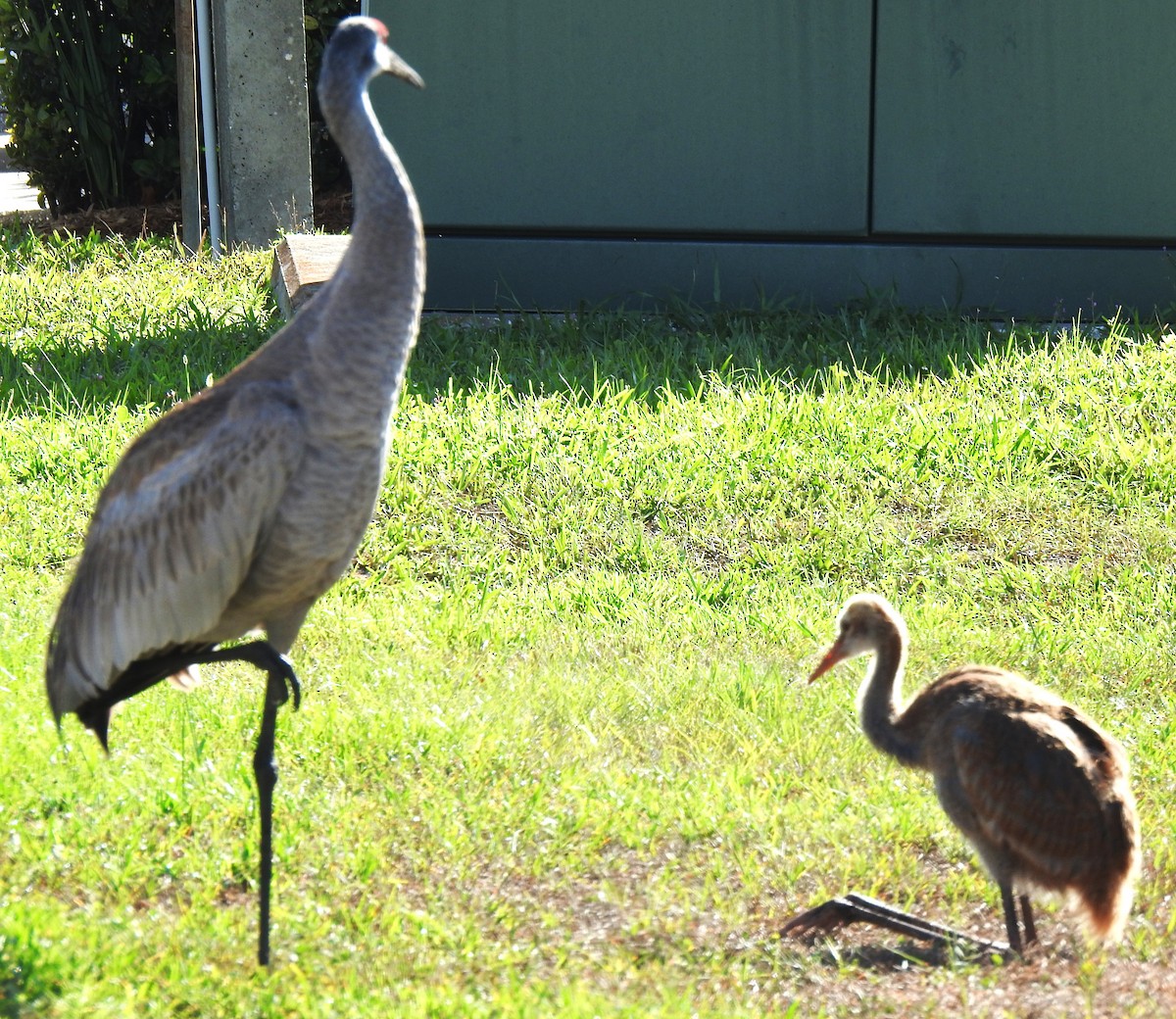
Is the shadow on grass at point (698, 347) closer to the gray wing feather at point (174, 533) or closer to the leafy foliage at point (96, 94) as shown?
the gray wing feather at point (174, 533)

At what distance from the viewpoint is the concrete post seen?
9.23 meters

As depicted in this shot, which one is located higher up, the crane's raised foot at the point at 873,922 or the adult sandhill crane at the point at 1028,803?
the adult sandhill crane at the point at 1028,803

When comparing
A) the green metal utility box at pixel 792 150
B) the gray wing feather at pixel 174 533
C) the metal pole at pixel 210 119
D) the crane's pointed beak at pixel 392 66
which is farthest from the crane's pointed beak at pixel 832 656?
the metal pole at pixel 210 119

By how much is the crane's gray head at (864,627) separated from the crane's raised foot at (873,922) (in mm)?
773

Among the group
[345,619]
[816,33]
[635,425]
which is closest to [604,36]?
[816,33]

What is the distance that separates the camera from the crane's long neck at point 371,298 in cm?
320

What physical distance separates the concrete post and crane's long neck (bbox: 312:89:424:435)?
6461 mm

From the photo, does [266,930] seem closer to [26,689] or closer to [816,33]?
[26,689]

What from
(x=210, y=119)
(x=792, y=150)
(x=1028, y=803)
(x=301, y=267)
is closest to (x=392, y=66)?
(x=1028, y=803)

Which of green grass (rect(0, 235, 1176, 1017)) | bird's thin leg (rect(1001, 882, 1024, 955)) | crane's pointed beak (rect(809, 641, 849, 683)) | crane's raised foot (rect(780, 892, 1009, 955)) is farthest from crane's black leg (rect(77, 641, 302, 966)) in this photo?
bird's thin leg (rect(1001, 882, 1024, 955))

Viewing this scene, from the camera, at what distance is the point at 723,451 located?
20.3 feet

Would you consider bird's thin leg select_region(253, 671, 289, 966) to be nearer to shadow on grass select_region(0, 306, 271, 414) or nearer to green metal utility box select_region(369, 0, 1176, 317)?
shadow on grass select_region(0, 306, 271, 414)

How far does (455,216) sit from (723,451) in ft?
9.25

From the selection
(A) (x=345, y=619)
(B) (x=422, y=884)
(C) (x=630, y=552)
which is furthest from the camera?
(C) (x=630, y=552)
